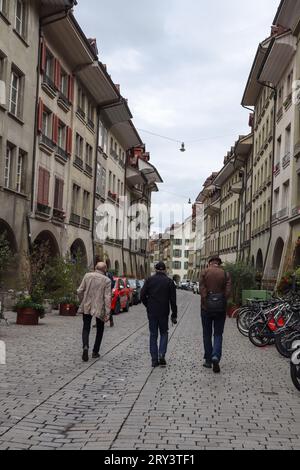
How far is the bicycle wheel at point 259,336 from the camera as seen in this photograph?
1414 cm

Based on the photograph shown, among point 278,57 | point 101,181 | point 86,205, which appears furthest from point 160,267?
point 101,181

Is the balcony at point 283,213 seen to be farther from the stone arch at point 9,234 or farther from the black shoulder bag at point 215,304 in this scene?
the black shoulder bag at point 215,304

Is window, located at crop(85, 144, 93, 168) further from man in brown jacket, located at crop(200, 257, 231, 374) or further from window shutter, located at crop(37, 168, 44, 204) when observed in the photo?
man in brown jacket, located at crop(200, 257, 231, 374)

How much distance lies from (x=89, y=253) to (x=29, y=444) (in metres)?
31.2

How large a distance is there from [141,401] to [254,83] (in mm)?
34749

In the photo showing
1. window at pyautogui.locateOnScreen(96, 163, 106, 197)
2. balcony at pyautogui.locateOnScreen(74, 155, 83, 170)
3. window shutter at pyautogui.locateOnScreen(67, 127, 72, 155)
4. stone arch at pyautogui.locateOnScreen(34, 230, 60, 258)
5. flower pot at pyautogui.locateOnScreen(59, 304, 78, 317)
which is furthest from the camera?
window at pyautogui.locateOnScreen(96, 163, 106, 197)

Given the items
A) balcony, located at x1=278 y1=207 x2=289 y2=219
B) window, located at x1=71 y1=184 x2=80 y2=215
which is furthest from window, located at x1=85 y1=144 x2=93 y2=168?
balcony, located at x1=278 y1=207 x2=289 y2=219

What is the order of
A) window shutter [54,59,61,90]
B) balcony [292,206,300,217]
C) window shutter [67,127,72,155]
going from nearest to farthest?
balcony [292,206,300,217] → window shutter [54,59,61,90] → window shutter [67,127,72,155]

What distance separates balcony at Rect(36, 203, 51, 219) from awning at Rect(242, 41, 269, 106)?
14.5 m

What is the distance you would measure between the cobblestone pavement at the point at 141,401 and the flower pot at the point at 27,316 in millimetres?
4317

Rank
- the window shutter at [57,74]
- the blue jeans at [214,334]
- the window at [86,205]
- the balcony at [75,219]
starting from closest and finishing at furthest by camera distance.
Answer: the blue jeans at [214,334] → the window shutter at [57,74] → the balcony at [75,219] → the window at [86,205]

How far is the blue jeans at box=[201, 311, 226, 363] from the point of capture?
33.1 ft

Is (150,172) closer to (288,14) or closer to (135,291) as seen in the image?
(135,291)

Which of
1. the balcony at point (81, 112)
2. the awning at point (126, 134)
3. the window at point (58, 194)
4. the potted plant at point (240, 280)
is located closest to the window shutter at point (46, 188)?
the window at point (58, 194)
